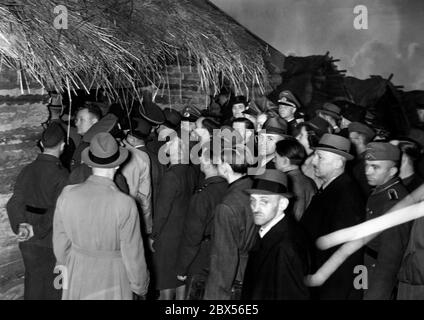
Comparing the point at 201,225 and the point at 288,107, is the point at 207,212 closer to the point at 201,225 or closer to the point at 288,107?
the point at 201,225

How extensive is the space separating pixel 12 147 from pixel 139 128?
141cm

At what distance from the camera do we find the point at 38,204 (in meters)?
5.75

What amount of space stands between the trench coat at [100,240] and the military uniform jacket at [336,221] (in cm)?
149

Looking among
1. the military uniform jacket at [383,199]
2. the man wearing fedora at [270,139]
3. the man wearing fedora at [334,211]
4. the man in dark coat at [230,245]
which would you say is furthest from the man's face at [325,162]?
the man in dark coat at [230,245]

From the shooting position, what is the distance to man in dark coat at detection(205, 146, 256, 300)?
4.65m

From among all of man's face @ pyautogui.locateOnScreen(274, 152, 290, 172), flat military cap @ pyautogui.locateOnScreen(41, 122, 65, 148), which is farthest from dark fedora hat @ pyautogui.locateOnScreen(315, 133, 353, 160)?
flat military cap @ pyautogui.locateOnScreen(41, 122, 65, 148)

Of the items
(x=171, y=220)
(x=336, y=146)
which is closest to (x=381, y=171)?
(x=336, y=146)

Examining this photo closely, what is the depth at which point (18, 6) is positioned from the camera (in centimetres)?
576

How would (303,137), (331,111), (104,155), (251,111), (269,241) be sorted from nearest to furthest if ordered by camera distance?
(269,241) → (104,155) → (303,137) → (331,111) → (251,111)

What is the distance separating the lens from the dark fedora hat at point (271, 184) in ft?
13.8

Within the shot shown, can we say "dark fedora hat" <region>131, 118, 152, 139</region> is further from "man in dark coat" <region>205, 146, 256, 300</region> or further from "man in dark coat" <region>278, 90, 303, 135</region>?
"man in dark coat" <region>278, 90, 303, 135</region>
